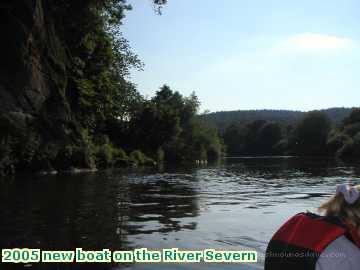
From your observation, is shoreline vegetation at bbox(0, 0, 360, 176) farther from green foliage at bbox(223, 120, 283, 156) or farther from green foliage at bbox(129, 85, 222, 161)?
green foliage at bbox(223, 120, 283, 156)

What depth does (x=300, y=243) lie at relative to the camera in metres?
3.50

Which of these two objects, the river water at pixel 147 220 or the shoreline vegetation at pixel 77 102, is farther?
the shoreline vegetation at pixel 77 102

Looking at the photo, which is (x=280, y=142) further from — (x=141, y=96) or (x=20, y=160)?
(x=20, y=160)

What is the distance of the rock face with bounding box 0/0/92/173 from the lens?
2252 cm

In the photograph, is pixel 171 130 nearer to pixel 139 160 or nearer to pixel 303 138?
pixel 139 160

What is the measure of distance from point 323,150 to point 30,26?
5200 inches

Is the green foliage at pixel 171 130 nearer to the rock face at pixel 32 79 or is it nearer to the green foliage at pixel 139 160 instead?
the green foliage at pixel 139 160

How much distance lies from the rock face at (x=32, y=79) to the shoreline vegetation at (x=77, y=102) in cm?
5

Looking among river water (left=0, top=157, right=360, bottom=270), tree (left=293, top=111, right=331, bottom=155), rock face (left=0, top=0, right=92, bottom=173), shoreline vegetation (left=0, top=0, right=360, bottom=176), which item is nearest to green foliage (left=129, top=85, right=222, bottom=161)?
shoreline vegetation (left=0, top=0, right=360, bottom=176)

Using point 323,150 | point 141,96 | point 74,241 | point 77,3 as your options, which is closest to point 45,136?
point 77,3

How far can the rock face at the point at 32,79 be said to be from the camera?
2252cm

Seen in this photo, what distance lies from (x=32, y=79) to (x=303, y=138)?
140698mm

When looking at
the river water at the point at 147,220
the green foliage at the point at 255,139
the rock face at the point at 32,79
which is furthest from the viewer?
the green foliage at the point at 255,139

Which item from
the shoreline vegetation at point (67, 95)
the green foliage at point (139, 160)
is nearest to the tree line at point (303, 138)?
the shoreline vegetation at point (67, 95)
